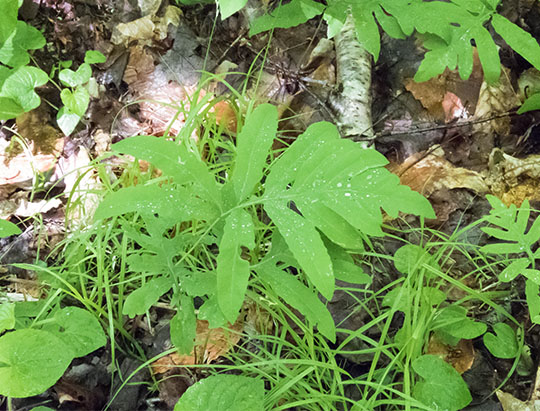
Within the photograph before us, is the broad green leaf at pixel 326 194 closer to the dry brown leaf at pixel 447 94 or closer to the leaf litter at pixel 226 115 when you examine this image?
the leaf litter at pixel 226 115

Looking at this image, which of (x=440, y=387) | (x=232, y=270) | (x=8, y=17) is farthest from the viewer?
(x=8, y=17)

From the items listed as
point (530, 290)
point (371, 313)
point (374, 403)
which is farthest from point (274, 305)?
point (530, 290)

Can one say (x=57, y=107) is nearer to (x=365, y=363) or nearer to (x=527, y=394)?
(x=365, y=363)

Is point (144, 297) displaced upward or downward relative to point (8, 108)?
downward

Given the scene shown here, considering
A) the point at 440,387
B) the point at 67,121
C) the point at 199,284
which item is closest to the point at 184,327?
the point at 199,284

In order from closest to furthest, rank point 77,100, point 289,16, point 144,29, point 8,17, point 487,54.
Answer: point 487,54, point 289,16, point 8,17, point 77,100, point 144,29

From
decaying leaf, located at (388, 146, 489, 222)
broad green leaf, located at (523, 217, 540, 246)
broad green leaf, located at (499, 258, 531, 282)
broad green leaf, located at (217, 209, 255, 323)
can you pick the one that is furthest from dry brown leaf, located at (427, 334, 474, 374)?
broad green leaf, located at (217, 209, 255, 323)

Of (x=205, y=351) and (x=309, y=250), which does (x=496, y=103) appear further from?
(x=205, y=351)
